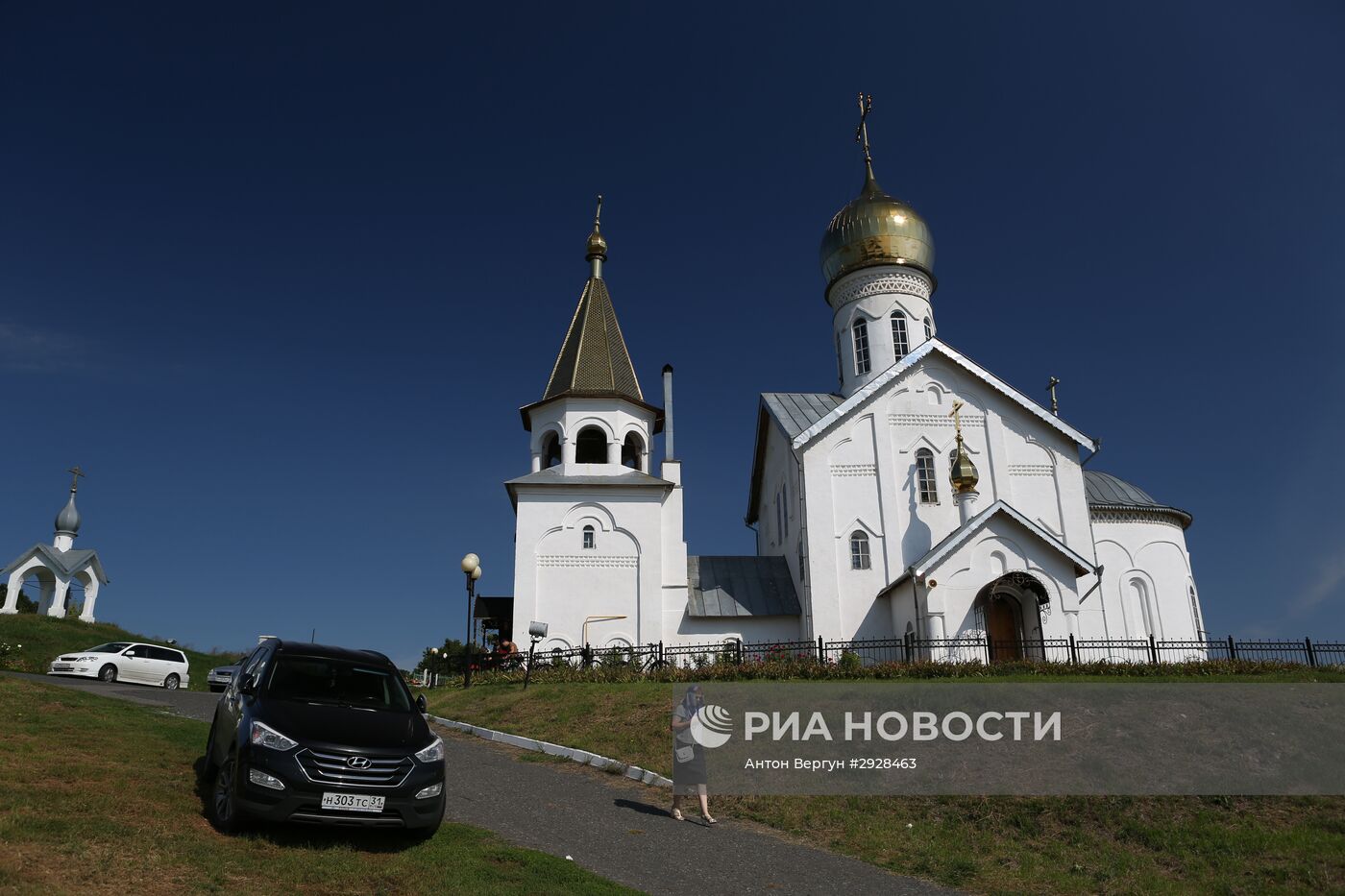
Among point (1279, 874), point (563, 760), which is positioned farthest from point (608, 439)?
point (1279, 874)

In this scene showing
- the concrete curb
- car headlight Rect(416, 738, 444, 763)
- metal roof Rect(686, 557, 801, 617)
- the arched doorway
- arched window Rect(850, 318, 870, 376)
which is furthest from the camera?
arched window Rect(850, 318, 870, 376)

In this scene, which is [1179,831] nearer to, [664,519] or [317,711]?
[317,711]

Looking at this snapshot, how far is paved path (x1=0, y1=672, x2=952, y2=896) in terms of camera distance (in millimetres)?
7617

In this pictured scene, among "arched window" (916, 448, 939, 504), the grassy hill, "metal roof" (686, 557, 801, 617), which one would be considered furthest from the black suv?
the grassy hill

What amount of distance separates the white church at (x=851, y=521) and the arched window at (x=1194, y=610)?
0.23ft

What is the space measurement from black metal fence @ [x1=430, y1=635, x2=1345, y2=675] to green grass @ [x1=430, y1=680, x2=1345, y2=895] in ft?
30.1

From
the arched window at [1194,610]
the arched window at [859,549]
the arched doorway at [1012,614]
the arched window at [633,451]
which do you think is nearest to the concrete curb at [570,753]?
the arched doorway at [1012,614]

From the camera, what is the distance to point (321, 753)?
7043mm

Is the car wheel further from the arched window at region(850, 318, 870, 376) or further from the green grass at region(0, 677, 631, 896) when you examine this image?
the arched window at region(850, 318, 870, 376)

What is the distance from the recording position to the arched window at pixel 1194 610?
984 inches

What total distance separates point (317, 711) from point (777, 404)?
69.2 feet

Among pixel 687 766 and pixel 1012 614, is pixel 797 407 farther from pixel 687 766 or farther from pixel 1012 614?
pixel 687 766

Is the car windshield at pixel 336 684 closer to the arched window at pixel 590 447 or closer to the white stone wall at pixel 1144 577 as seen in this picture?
the arched window at pixel 590 447

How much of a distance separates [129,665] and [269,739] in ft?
60.1
